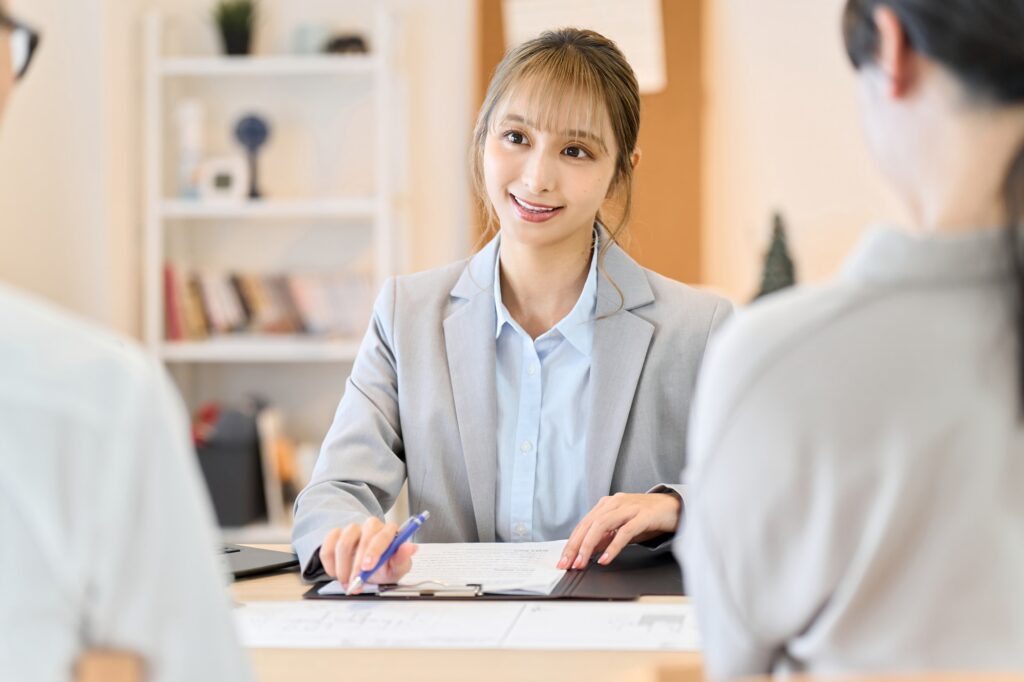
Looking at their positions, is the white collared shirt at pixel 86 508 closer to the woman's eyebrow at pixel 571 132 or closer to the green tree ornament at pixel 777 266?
the woman's eyebrow at pixel 571 132

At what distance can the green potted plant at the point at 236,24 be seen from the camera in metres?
4.18

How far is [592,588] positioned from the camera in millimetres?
1431

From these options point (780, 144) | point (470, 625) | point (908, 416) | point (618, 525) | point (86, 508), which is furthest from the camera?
point (780, 144)

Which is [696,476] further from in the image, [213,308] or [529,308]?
[213,308]

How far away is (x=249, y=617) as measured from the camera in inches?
53.9

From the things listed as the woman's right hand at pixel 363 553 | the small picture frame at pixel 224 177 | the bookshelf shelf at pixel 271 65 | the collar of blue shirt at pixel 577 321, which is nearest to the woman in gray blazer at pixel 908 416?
the woman's right hand at pixel 363 553

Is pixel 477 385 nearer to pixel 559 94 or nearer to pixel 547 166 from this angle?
pixel 547 166

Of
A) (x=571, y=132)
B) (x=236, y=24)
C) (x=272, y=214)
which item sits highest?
(x=236, y=24)

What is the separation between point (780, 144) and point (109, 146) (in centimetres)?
230

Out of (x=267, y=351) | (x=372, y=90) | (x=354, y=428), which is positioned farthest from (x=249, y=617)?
(x=372, y=90)

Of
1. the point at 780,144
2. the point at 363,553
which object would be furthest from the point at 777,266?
the point at 363,553

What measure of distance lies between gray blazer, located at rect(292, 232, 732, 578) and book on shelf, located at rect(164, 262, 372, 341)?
7.66ft

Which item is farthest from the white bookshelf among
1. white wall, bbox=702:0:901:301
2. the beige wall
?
white wall, bbox=702:0:901:301

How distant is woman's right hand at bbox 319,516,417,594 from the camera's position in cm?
145
